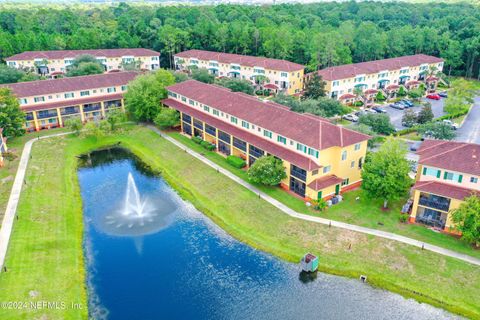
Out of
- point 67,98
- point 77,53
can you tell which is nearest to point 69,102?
point 67,98

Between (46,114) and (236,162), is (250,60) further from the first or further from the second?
(236,162)

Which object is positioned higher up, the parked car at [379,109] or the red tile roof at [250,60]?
the red tile roof at [250,60]

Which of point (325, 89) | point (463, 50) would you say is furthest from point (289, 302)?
point (463, 50)

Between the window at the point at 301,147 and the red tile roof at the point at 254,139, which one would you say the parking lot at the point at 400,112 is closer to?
the window at the point at 301,147

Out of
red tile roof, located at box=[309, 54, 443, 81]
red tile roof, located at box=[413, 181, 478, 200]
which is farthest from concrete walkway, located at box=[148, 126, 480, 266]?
red tile roof, located at box=[309, 54, 443, 81]

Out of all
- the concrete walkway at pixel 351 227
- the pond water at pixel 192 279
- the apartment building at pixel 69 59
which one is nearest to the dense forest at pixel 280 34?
the apartment building at pixel 69 59


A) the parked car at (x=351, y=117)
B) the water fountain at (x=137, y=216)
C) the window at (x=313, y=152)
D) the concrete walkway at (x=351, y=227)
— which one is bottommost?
the water fountain at (x=137, y=216)

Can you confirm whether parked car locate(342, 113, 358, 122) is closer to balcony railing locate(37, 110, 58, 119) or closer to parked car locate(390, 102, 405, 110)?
parked car locate(390, 102, 405, 110)

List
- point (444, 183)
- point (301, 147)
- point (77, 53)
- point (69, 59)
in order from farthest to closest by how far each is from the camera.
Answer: point (77, 53) → point (69, 59) → point (301, 147) → point (444, 183)
